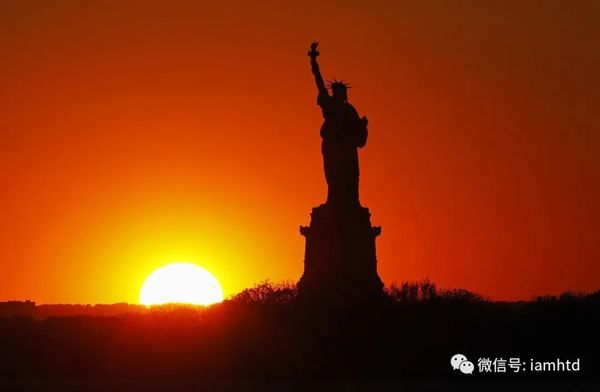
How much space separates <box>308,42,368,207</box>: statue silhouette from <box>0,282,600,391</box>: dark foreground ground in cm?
371

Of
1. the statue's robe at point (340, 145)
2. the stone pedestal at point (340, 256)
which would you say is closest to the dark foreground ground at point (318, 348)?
the stone pedestal at point (340, 256)

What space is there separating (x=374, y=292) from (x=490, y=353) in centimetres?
604

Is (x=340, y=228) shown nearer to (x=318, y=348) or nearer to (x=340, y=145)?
(x=340, y=145)

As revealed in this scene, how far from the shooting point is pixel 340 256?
46.7 meters

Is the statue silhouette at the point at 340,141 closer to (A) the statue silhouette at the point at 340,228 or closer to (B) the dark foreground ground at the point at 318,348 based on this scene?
(A) the statue silhouette at the point at 340,228

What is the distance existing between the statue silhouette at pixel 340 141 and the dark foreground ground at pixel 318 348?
371 centimetres

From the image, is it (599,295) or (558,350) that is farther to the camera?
(599,295)

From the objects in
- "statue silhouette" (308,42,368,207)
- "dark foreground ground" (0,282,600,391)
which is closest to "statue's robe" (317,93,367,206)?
"statue silhouette" (308,42,368,207)

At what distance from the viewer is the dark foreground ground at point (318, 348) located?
4025 cm

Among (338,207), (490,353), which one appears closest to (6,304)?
(338,207)

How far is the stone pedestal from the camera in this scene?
153 ft

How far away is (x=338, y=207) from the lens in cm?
4734

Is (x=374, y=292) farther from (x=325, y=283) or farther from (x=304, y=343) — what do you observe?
(x=304, y=343)

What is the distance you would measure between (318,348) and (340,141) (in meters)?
7.83
